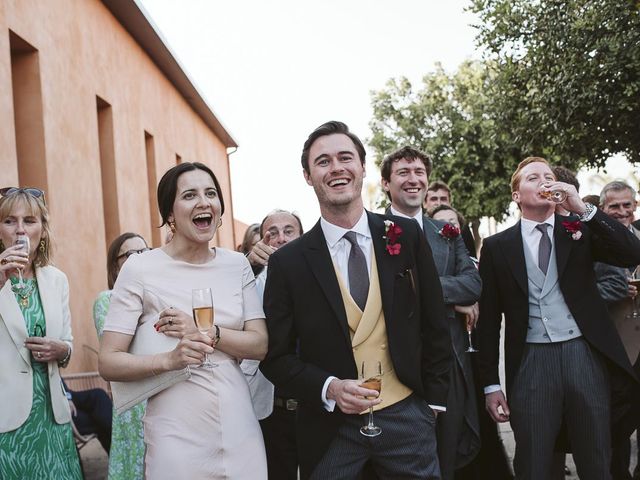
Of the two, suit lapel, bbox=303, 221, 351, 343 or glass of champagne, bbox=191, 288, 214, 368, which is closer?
glass of champagne, bbox=191, 288, 214, 368

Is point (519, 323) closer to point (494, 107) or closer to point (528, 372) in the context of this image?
point (528, 372)

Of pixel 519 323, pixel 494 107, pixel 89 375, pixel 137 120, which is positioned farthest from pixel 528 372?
pixel 494 107

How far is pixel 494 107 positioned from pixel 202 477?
15.3 metres

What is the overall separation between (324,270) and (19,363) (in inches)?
73.8

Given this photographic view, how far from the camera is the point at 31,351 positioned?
3.86 meters

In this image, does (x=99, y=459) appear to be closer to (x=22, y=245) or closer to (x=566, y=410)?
(x=22, y=245)

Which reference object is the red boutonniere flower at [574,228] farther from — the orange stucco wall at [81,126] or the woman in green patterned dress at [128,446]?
the orange stucco wall at [81,126]

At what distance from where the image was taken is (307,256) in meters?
3.32

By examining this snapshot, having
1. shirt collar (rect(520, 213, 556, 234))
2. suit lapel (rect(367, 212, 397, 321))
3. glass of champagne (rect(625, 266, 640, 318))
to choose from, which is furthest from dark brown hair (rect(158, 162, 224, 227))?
glass of champagne (rect(625, 266, 640, 318))

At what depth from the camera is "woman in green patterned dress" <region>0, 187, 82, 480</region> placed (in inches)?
146

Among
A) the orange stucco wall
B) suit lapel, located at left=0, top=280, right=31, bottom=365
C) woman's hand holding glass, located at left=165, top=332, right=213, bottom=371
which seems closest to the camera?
woman's hand holding glass, located at left=165, top=332, right=213, bottom=371

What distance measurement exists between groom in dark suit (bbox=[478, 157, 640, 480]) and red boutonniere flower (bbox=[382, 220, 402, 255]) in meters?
1.16

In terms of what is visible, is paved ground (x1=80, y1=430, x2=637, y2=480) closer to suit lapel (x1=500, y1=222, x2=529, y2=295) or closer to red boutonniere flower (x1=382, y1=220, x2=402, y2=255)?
suit lapel (x1=500, y1=222, x2=529, y2=295)

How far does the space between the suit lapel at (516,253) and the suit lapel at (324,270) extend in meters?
1.42
